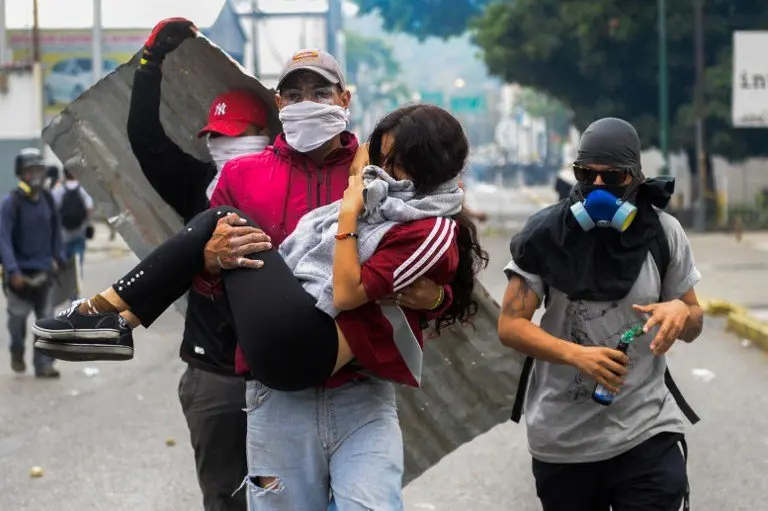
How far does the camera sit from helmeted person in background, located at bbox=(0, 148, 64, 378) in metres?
11.5

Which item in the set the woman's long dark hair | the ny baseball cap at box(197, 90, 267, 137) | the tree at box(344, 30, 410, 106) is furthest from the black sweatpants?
the tree at box(344, 30, 410, 106)

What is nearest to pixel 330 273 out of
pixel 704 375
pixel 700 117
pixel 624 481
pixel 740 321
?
pixel 624 481

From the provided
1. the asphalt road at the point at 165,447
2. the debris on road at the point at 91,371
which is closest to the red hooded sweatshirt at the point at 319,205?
the asphalt road at the point at 165,447

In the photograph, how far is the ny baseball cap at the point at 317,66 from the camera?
3818 millimetres

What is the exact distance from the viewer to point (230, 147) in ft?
15.0

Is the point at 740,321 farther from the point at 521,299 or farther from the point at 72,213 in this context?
the point at 521,299

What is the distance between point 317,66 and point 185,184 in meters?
1.00

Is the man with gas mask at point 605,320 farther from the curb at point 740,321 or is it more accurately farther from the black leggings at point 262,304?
the curb at point 740,321

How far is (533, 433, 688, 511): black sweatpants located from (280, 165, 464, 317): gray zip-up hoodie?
1.08 metres

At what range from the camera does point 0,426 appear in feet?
31.1

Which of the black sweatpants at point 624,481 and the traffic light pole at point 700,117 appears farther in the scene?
the traffic light pole at point 700,117

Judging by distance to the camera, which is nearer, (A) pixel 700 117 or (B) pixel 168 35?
(B) pixel 168 35

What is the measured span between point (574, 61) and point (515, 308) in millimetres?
29674

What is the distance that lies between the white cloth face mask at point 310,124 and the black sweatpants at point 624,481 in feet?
4.20
